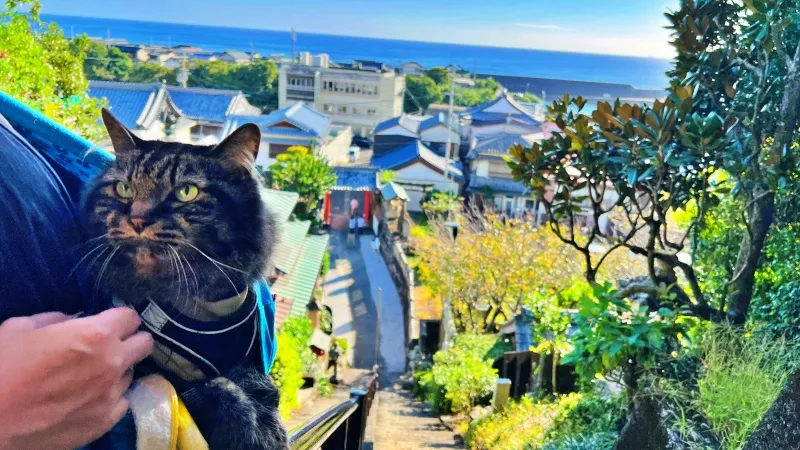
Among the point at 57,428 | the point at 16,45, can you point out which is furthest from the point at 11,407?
the point at 16,45

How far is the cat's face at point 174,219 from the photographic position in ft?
3.28

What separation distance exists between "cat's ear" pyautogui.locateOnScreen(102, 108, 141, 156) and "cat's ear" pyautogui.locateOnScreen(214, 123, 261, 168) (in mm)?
141

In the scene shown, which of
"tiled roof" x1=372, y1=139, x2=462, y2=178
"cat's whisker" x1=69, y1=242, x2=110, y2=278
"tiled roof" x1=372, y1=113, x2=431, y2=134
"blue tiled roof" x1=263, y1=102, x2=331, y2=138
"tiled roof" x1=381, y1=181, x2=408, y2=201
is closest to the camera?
"cat's whisker" x1=69, y1=242, x2=110, y2=278

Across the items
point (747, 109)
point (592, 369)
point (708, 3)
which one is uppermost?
point (708, 3)

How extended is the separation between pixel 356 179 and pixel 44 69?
13033 mm

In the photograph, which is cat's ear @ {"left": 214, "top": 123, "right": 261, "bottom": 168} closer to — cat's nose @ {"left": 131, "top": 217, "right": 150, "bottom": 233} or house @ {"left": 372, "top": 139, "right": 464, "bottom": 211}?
cat's nose @ {"left": 131, "top": 217, "right": 150, "bottom": 233}

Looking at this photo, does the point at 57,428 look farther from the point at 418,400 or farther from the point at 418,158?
the point at 418,158

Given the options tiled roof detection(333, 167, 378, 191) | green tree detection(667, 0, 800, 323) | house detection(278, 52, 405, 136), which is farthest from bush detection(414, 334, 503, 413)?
house detection(278, 52, 405, 136)

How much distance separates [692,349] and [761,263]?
0.59 metres

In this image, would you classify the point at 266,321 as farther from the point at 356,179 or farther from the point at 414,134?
the point at 414,134

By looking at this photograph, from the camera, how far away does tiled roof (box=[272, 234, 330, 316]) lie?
24.4 feet

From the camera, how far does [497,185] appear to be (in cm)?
1803


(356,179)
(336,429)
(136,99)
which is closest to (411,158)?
(356,179)

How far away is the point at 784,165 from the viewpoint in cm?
260
